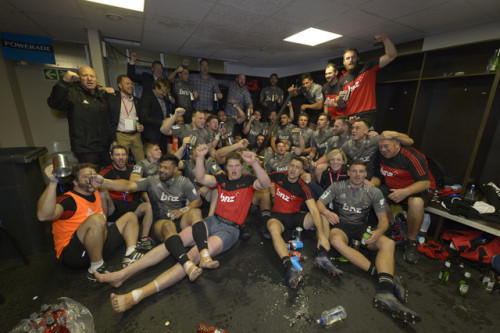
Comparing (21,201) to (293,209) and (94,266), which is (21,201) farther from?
(293,209)

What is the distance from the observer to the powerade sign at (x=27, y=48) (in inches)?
165

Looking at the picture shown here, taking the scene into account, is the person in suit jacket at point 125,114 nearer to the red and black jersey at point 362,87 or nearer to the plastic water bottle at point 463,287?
the red and black jersey at point 362,87

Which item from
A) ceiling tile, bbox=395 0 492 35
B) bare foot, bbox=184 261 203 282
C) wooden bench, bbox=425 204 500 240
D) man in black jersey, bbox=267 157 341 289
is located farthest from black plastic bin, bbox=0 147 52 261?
ceiling tile, bbox=395 0 492 35

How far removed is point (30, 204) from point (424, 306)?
3.87m

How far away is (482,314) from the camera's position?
187 cm

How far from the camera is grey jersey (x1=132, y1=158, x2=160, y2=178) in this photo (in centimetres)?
292

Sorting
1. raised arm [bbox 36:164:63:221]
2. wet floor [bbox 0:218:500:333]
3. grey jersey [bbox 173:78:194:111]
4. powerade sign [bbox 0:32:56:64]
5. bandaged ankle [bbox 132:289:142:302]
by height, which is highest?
powerade sign [bbox 0:32:56:64]

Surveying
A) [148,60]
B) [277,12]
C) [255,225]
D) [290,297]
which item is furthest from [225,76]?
[290,297]

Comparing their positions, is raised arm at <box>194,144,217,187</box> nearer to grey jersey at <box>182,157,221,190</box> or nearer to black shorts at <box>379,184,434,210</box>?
grey jersey at <box>182,157,221,190</box>

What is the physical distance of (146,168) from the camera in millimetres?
3033

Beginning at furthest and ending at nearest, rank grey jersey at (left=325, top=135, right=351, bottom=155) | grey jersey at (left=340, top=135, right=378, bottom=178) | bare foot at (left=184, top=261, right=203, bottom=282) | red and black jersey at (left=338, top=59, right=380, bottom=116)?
grey jersey at (left=325, top=135, right=351, bottom=155)
red and black jersey at (left=338, top=59, right=380, bottom=116)
grey jersey at (left=340, top=135, right=378, bottom=178)
bare foot at (left=184, top=261, right=203, bottom=282)

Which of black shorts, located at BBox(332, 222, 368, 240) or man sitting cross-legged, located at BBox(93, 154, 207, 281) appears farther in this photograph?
black shorts, located at BBox(332, 222, 368, 240)

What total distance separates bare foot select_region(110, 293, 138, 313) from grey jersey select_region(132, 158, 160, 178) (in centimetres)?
160

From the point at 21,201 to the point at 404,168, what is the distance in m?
4.41
